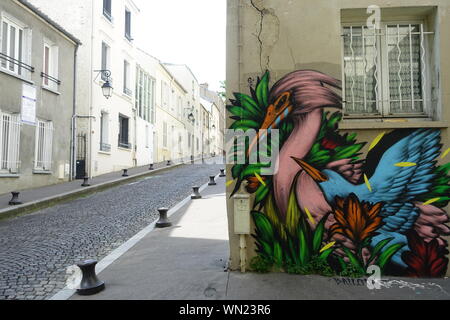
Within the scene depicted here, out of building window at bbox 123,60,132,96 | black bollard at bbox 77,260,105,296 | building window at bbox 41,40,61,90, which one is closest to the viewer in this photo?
black bollard at bbox 77,260,105,296

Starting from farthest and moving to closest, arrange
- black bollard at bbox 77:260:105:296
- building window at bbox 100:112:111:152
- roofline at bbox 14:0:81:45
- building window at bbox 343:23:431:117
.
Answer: building window at bbox 100:112:111:152 < roofline at bbox 14:0:81:45 < building window at bbox 343:23:431:117 < black bollard at bbox 77:260:105:296

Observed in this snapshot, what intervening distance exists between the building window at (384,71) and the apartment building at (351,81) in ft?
0.04

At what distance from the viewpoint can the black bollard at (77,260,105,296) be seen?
14.0ft

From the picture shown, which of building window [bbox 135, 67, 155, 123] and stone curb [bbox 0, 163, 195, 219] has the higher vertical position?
building window [bbox 135, 67, 155, 123]

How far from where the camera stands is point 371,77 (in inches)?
198

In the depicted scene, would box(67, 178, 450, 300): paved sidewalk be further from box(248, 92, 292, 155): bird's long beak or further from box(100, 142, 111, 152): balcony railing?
box(100, 142, 111, 152): balcony railing

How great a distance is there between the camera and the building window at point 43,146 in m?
14.1

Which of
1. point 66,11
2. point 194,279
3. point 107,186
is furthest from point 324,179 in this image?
point 66,11

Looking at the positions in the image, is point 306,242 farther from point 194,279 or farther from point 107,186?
point 107,186

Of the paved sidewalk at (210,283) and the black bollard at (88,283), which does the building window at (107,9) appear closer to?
the paved sidewalk at (210,283)

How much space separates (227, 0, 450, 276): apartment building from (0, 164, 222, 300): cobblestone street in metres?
2.43

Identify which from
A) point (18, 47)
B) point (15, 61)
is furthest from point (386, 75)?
point (18, 47)

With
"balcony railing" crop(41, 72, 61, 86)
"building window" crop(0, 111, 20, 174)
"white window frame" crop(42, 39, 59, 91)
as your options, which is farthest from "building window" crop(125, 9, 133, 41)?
"building window" crop(0, 111, 20, 174)

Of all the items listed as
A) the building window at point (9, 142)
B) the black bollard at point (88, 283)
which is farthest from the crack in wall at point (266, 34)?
the building window at point (9, 142)
